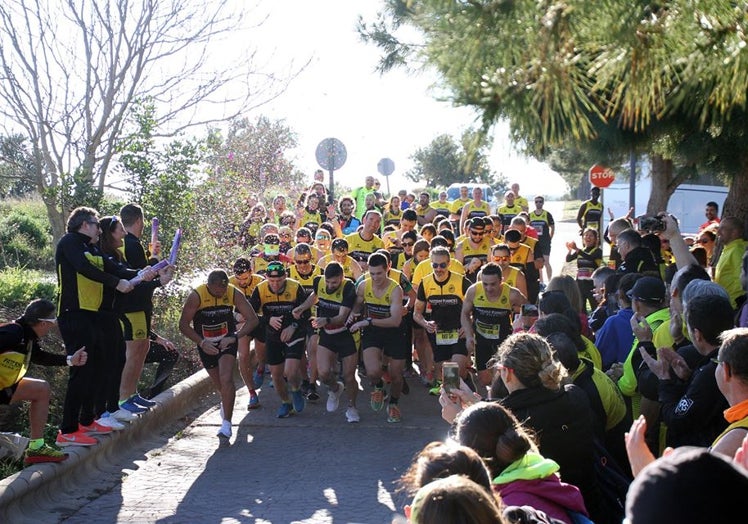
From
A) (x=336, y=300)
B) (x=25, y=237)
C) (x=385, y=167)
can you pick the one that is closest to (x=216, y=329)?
(x=336, y=300)

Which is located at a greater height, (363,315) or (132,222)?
(132,222)

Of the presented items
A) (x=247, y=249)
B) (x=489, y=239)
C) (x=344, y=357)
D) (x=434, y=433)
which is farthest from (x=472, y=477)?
(x=247, y=249)

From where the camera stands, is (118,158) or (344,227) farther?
(344,227)

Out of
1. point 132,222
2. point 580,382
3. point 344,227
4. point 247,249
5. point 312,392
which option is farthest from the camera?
point 344,227

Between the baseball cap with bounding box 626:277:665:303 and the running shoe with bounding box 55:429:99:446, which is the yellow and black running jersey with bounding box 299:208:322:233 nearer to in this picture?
the running shoe with bounding box 55:429:99:446

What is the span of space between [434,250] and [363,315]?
1.10 metres

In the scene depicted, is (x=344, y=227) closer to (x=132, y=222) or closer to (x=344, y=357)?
(x=344, y=357)

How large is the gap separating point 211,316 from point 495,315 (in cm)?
303

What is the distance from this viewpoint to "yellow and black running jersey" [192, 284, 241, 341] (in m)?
9.02

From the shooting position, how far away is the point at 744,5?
367 centimetres

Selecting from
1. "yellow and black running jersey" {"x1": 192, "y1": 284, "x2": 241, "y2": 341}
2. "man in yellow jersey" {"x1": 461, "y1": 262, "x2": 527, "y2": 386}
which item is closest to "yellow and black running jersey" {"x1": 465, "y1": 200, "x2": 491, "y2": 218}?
"man in yellow jersey" {"x1": 461, "y1": 262, "x2": 527, "y2": 386}

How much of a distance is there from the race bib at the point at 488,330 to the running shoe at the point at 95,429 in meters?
4.04

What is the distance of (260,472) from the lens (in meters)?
7.85

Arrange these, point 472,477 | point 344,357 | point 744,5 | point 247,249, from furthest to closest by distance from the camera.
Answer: point 247,249, point 344,357, point 744,5, point 472,477
